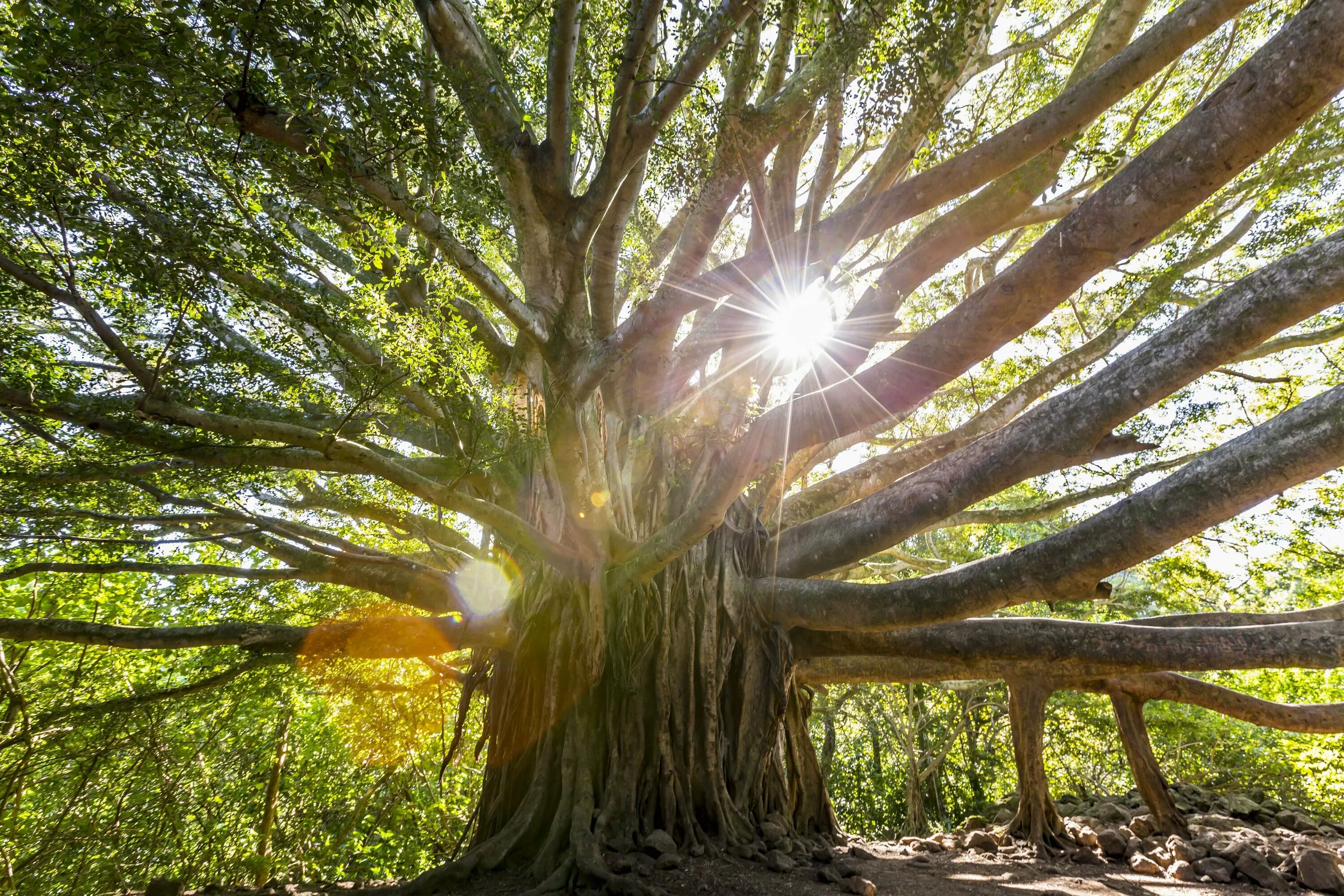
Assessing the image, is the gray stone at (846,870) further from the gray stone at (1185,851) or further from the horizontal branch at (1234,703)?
the horizontal branch at (1234,703)

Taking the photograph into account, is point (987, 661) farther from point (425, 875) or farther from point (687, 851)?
point (425, 875)

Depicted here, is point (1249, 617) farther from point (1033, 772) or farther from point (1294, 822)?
point (1294, 822)

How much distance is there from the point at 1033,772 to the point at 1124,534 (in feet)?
9.40

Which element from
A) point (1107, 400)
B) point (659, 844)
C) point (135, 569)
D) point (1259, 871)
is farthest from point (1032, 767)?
point (135, 569)

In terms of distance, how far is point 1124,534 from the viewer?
2740 mm

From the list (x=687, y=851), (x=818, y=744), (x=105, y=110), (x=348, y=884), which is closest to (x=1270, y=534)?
(x=687, y=851)

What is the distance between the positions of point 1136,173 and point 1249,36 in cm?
478

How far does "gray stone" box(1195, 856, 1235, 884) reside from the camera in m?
3.58

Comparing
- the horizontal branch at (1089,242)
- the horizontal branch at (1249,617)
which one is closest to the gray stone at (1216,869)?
the horizontal branch at (1249,617)

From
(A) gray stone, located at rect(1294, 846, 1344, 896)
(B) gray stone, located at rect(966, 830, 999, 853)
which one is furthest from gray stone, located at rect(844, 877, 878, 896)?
(A) gray stone, located at rect(1294, 846, 1344, 896)

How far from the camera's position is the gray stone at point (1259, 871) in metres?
3.42

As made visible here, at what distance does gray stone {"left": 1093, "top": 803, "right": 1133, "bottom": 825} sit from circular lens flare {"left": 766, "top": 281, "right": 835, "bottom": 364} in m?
5.13

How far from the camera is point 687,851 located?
3312 mm

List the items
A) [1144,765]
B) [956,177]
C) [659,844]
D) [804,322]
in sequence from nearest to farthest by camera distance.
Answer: [956,177] < [659,844] < [804,322] < [1144,765]
